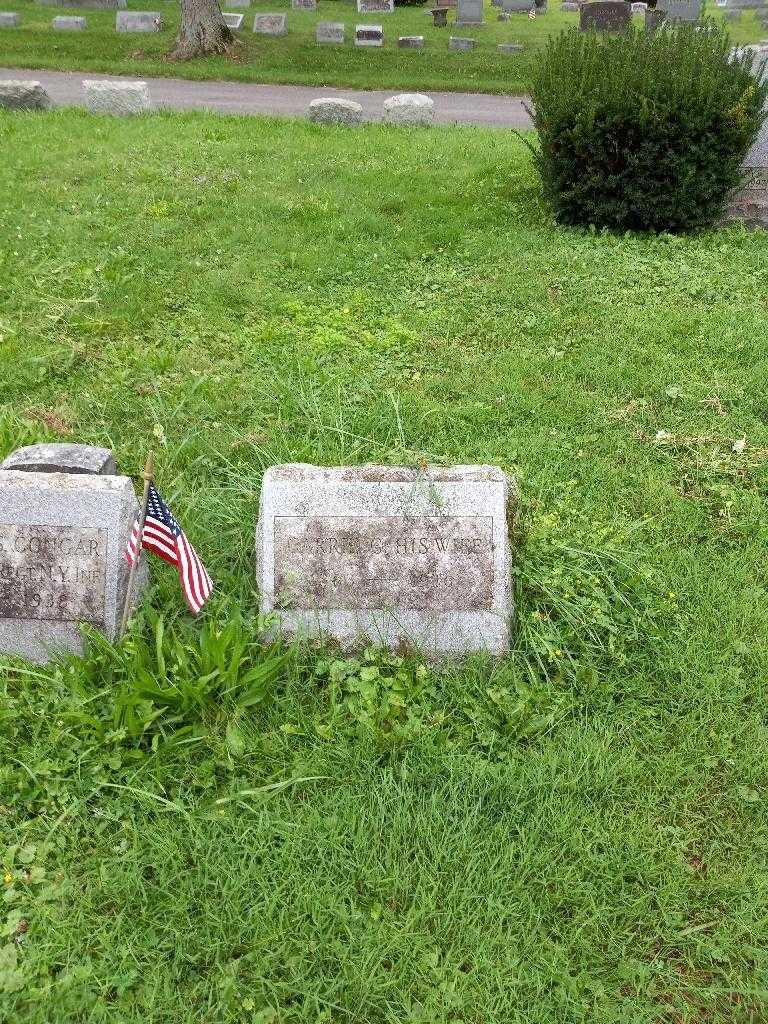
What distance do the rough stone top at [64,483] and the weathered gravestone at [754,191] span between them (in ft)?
23.5

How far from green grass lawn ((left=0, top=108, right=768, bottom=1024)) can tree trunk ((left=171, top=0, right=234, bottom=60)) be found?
1293 cm

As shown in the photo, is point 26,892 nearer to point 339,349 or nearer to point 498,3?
point 339,349

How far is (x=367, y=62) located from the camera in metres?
17.6

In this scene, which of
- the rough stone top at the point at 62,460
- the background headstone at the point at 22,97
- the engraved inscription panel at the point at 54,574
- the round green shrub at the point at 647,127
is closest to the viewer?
the engraved inscription panel at the point at 54,574

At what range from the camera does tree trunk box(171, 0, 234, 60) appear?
1662cm

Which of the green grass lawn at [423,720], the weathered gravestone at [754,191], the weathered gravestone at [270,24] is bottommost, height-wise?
the green grass lawn at [423,720]

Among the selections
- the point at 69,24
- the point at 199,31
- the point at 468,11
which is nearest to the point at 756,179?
the point at 199,31

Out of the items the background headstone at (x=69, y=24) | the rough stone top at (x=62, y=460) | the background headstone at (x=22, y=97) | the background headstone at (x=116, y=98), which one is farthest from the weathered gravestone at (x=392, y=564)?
the background headstone at (x=69, y=24)

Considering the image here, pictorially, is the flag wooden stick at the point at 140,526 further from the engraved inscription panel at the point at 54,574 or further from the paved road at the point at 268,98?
the paved road at the point at 268,98

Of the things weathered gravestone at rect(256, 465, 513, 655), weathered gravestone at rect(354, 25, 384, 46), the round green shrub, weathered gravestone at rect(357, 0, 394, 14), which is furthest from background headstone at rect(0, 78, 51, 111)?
weathered gravestone at rect(357, 0, 394, 14)

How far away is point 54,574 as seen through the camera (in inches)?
137

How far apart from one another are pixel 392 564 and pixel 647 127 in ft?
19.5

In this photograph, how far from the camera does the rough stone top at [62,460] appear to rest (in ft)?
12.4

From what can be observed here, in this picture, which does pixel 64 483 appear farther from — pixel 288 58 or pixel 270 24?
pixel 270 24
